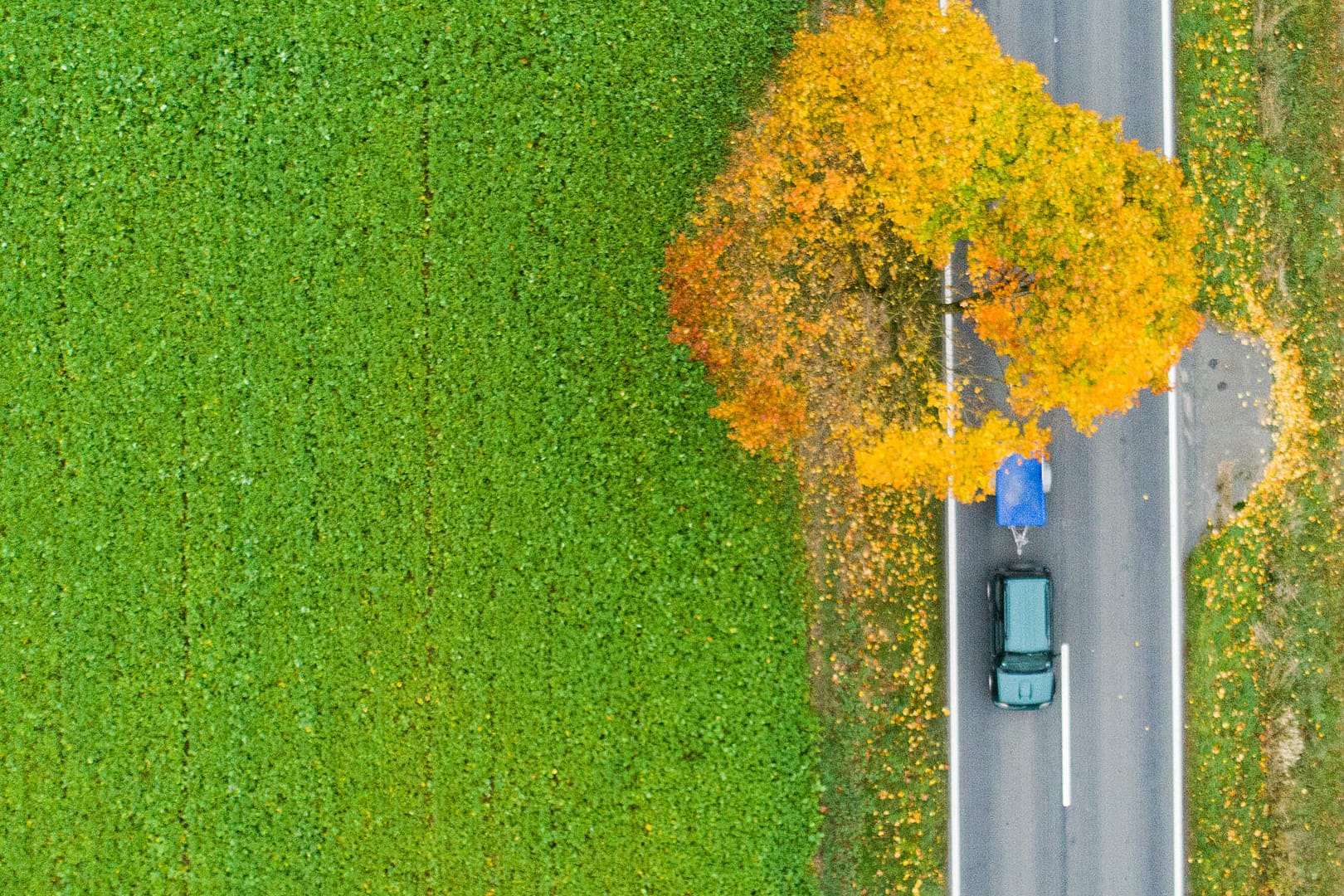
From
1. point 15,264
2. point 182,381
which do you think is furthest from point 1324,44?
point 15,264

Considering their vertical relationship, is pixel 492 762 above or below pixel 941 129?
below

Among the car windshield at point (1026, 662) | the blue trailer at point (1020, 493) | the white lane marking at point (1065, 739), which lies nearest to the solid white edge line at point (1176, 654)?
the white lane marking at point (1065, 739)

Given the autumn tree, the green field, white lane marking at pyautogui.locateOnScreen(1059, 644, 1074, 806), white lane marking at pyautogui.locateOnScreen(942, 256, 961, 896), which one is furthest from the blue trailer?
the green field

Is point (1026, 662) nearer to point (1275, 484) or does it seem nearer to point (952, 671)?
point (952, 671)

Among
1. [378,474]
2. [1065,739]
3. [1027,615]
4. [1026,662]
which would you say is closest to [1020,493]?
[1027,615]

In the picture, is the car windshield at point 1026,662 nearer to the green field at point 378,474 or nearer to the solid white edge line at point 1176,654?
the solid white edge line at point 1176,654

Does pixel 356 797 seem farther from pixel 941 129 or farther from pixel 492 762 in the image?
pixel 941 129
